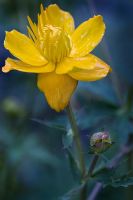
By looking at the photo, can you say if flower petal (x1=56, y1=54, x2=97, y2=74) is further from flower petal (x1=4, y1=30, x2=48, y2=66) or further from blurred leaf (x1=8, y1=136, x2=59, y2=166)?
blurred leaf (x1=8, y1=136, x2=59, y2=166)

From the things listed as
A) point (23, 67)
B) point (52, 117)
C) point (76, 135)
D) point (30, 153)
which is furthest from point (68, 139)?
point (30, 153)

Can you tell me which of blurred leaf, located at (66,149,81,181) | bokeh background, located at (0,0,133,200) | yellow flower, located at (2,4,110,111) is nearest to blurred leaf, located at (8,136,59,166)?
bokeh background, located at (0,0,133,200)

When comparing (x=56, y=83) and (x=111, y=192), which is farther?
(x=111, y=192)

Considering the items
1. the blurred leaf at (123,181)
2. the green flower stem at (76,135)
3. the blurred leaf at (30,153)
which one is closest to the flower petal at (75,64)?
the green flower stem at (76,135)

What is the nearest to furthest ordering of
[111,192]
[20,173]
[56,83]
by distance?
[56,83]
[111,192]
[20,173]

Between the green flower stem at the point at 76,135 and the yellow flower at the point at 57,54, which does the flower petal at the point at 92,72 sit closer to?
the yellow flower at the point at 57,54

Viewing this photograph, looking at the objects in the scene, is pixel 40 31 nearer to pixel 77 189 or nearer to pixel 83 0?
pixel 77 189

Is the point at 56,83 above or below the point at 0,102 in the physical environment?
above

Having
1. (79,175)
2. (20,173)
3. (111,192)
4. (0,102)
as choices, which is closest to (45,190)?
(20,173)
